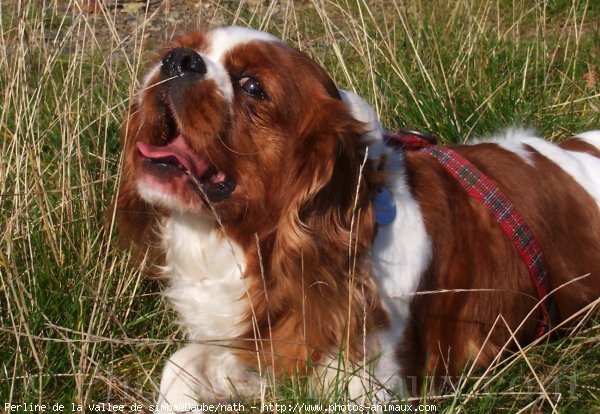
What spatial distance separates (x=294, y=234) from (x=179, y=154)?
16.0 inches

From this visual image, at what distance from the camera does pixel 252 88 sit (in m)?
2.70

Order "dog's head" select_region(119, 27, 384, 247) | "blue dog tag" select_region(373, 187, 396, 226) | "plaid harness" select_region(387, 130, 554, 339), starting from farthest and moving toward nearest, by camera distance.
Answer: "plaid harness" select_region(387, 130, 554, 339) < "blue dog tag" select_region(373, 187, 396, 226) < "dog's head" select_region(119, 27, 384, 247)

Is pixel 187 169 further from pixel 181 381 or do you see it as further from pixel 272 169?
pixel 181 381

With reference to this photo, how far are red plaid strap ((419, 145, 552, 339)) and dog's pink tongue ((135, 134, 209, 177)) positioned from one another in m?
0.88

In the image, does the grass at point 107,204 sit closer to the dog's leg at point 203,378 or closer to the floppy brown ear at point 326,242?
the dog's leg at point 203,378

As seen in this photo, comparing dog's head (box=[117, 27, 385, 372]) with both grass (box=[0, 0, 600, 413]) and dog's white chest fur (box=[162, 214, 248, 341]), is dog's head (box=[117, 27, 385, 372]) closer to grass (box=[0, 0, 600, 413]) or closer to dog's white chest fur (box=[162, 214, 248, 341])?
dog's white chest fur (box=[162, 214, 248, 341])

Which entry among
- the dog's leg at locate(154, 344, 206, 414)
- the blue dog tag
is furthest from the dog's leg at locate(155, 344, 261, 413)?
the blue dog tag

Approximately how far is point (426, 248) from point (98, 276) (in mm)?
1197

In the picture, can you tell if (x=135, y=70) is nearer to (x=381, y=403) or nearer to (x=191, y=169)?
(x=191, y=169)

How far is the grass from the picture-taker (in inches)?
110

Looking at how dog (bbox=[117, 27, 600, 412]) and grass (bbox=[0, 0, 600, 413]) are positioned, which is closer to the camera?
dog (bbox=[117, 27, 600, 412])

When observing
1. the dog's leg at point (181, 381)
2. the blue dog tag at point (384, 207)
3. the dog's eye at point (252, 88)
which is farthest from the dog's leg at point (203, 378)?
the dog's eye at point (252, 88)

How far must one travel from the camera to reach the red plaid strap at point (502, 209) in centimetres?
306

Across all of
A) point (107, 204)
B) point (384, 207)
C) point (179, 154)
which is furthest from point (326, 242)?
point (107, 204)
